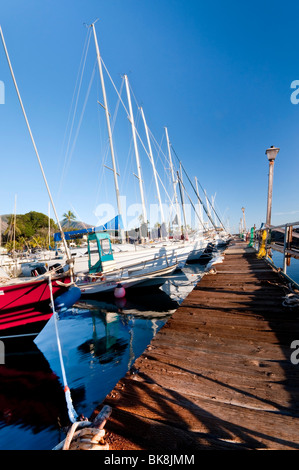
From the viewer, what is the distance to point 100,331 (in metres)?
8.19

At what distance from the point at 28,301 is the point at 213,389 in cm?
678

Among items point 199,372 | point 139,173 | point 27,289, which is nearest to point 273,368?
point 199,372

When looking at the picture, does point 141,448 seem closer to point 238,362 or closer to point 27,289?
point 238,362

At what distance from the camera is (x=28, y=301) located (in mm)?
6555

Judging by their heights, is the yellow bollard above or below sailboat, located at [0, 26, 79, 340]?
above

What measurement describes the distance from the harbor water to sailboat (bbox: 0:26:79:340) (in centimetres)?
92

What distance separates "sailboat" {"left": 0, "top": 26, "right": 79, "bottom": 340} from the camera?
20.8 feet

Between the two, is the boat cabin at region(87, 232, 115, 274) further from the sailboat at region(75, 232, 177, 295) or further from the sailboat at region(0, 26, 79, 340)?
the sailboat at region(0, 26, 79, 340)

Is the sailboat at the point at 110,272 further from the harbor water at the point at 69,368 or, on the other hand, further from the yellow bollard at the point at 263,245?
the yellow bollard at the point at 263,245

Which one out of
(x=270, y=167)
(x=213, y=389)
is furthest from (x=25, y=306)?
(x=270, y=167)

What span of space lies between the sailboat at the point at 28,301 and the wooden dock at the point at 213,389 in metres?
4.92

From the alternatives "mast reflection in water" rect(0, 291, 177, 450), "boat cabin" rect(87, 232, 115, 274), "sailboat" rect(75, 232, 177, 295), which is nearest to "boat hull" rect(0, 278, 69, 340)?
"mast reflection in water" rect(0, 291, 177, 450)

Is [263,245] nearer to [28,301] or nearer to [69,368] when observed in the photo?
[69,368]
